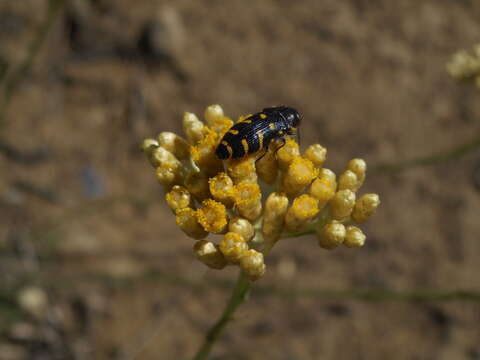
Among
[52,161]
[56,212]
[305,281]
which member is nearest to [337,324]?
[305,281]

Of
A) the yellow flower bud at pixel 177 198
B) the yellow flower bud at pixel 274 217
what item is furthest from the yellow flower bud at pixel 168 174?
the yellow flower bud at pixel 274 217

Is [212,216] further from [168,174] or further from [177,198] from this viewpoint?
[168,174]

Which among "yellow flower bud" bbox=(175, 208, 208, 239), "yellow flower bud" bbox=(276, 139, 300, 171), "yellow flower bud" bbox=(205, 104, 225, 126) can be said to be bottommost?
"yellow flower bud" bbox=(175, 208, 208, 239)

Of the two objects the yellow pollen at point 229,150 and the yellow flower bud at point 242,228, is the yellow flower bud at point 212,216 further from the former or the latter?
the yellow pollen at point 229,150

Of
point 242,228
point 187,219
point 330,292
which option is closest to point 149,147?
point 187,219

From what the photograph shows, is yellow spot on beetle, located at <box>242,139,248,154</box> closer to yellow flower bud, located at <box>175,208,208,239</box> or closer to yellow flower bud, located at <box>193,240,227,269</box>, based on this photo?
yellow flower bud, located at <box>175,208,208,239</box>

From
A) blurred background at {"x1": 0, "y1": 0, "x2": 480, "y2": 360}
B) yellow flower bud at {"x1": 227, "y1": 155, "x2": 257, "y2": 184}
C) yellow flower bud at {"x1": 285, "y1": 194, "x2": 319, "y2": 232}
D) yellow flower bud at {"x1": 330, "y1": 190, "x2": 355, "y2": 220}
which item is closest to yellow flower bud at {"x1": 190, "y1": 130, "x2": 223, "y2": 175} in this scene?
yellow flower bud at {"x1": 227, "y1": 155, "x2": 257, "y2": 184}
